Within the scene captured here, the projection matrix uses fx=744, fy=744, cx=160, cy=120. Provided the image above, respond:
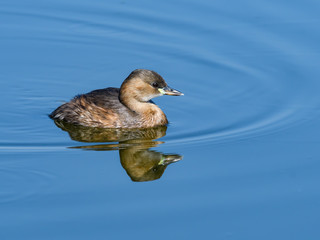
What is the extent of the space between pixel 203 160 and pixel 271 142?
1.20 meters

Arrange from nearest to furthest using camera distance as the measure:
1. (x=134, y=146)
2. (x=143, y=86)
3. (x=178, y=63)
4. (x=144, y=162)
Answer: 1. (x=144, y=162)
2. (x=134, y=146)
3. (x=143, y=86)
4. (x=178, y=63)

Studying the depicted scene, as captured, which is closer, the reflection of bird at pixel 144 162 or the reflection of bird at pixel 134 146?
the reflection of bird at pixel 144 162

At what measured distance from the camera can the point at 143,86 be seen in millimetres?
11578

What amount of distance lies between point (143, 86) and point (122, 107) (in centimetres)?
47

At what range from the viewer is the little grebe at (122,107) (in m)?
11.5

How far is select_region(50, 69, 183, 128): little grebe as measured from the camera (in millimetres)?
11484

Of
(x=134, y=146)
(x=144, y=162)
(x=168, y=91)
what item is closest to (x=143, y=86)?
(x=168, y=91)

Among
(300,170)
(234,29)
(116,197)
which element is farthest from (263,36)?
(116,197)

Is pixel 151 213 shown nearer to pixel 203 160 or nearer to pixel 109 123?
pixel 203 160

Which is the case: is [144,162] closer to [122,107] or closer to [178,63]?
[122,107]

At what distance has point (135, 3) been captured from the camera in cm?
1541

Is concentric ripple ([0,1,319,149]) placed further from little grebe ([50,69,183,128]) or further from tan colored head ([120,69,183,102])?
tan colored head ([120,69,183,102])

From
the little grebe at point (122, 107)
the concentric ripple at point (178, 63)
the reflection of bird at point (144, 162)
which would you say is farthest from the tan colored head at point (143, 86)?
the reflection of bird at point (144, 162)

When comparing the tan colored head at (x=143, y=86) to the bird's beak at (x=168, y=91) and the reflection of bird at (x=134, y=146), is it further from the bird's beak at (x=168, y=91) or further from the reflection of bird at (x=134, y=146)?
the reflection of bird at (x=134, y=146)
